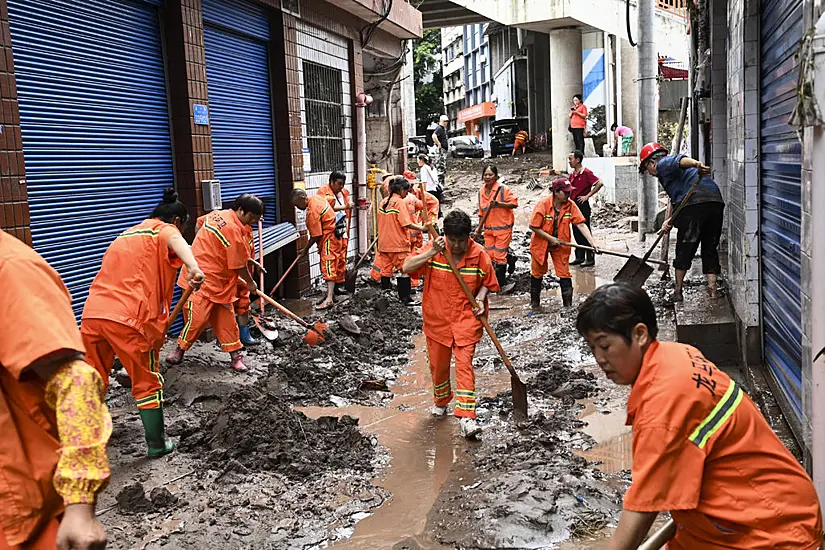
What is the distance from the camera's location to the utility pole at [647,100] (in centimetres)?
1393

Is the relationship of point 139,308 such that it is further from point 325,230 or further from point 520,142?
point 520,142

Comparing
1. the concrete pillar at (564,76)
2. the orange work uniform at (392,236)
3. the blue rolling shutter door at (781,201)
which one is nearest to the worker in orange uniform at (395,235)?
the orange work uniform at (392,236)

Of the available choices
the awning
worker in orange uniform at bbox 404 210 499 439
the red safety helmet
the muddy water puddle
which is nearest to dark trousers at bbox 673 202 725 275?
the red safety helmet

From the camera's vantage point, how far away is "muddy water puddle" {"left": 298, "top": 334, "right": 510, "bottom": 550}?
448 centimetres

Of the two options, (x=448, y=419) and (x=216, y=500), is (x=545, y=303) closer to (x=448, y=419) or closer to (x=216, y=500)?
(x=448, y=419)

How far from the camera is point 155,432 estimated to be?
5344 millimetres

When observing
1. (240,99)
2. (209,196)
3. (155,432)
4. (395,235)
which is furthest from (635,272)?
(155,432)

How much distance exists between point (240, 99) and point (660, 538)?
28.6 feet

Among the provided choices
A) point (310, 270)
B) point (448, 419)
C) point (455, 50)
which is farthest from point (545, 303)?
point (455, 50)

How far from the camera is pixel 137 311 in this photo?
5082mm

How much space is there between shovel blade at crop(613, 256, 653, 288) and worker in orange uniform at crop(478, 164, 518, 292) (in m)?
2.33

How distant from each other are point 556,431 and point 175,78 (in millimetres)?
5266

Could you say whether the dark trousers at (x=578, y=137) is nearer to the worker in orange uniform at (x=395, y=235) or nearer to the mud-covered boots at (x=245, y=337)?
the worker in orange uniform at (x=395, y=235)

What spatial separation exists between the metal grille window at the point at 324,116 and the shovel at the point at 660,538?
10.3 m
